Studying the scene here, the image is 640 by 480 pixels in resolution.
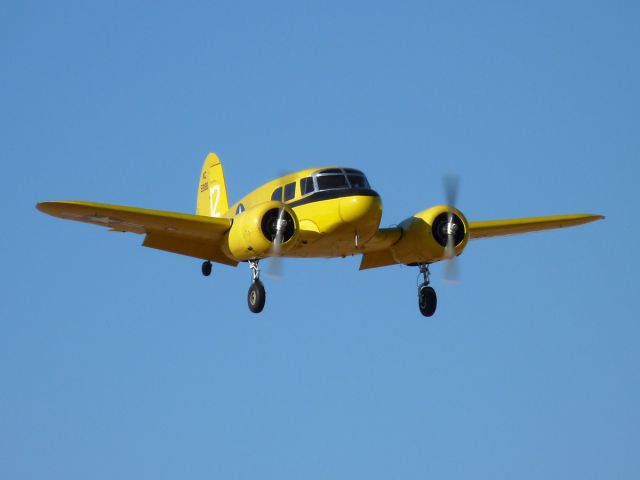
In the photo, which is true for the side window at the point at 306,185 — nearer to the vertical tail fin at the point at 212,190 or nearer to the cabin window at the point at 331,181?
the cabin window at the point at 331,181

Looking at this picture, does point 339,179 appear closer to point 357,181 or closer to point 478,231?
point 357,181

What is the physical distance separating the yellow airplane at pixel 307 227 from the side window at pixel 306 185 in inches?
0.4

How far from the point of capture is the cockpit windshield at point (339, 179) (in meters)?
31.0

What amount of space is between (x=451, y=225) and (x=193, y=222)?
7.10m

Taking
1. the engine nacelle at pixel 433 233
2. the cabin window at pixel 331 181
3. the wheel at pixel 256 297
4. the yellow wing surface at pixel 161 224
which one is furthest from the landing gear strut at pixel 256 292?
the engine nacelle at pixel 433 233

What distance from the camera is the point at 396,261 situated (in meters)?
33.9

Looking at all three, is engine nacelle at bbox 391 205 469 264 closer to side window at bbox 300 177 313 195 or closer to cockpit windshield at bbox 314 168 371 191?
cockpit windshield at bbox 314 168 371 191

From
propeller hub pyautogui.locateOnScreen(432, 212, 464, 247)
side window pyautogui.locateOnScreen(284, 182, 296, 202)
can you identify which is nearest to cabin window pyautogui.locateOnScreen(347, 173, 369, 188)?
side window pyautogui.locateOnScreen(284, 182, 296, 202)

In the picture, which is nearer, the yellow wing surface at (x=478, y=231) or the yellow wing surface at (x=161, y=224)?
the yellow wing surface at (x=161, y=224)

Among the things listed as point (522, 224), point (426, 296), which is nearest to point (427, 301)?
point (426, 296)

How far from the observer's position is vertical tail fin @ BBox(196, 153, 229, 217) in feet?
130

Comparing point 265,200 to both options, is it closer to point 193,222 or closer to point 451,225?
point 193,222

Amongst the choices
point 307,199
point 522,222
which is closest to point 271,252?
point 307,199

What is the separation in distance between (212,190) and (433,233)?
10.3 metres
